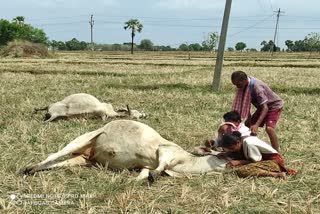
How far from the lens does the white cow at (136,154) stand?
4902 millimetres

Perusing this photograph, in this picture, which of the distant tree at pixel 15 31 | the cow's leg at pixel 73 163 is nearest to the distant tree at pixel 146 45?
the distant tree at pixel 15 31

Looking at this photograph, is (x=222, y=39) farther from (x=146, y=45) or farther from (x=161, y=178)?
(x=146, y=45)

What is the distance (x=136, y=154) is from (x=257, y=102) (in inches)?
75.8

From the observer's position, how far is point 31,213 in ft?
12.5

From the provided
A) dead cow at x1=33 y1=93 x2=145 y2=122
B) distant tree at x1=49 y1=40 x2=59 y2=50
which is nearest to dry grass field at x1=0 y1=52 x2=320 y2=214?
dead cow at x1=33 y1=93 x2=145 y2=122

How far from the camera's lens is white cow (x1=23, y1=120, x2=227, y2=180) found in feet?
16.1

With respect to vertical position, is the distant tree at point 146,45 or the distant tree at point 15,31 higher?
the distant tree at point 15,31

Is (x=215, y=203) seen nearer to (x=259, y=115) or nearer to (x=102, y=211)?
(x=102, y=211)

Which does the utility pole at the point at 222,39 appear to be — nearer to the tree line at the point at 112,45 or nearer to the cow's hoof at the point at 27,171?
the cow's hoof at the point at 27,171

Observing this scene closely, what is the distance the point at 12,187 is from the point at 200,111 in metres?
5.57

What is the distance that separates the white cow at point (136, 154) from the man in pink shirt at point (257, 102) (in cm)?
113

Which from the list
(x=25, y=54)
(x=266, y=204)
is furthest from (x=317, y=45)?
(x=266, y=204)

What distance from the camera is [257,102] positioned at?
5879 mm

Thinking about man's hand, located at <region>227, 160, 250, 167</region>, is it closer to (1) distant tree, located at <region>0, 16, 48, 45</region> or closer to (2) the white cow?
(2) the white cow
